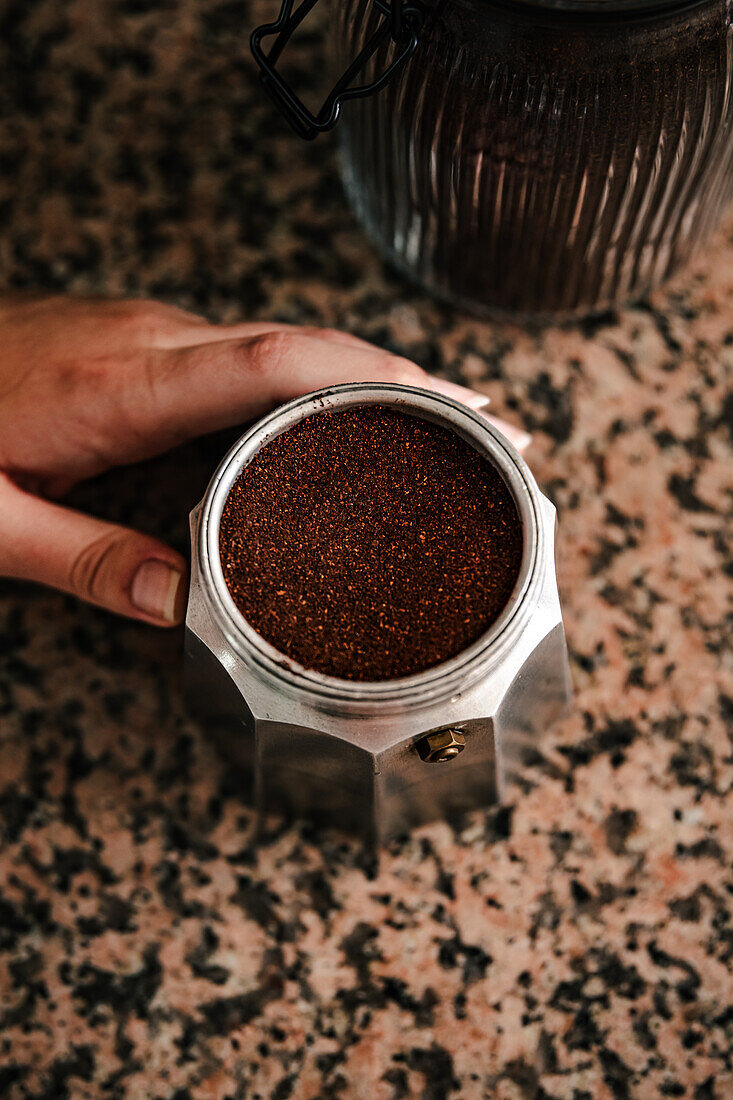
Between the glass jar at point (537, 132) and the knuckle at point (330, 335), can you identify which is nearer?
the glass jar at point (537, 132)

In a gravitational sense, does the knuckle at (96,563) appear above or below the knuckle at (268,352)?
below

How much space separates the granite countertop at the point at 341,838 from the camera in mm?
590

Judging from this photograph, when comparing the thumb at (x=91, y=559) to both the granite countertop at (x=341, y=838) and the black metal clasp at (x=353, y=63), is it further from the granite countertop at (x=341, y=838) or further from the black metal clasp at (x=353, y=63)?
the black metal clasp at (x=353, y=63)

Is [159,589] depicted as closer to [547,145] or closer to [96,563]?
[96,563]

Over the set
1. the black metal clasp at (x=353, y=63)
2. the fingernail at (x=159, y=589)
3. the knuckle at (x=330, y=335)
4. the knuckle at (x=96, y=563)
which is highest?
the black metal clasp at (x=353, y=63)

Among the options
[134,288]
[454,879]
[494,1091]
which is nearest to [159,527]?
[134,288]

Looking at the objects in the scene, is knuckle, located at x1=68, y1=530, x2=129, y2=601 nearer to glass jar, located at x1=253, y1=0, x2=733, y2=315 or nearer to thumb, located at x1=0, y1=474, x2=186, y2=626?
thumb, located at x1=0, y1=474, x2=186, y2=626

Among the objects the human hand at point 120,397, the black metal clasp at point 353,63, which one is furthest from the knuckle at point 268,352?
the black metal clasp at point 353,63

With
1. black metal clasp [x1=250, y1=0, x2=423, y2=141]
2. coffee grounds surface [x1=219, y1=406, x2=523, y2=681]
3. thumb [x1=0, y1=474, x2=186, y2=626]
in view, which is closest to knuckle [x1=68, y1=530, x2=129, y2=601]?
thumb [x1=0, y1=474, x2=186, y2=626]

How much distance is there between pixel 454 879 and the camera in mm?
614

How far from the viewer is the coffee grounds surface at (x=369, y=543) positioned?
460 millimetres

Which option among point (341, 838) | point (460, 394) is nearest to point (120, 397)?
point (460, 394)

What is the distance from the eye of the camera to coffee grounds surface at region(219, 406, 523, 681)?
0.46 meters

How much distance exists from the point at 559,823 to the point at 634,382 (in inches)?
12.1
